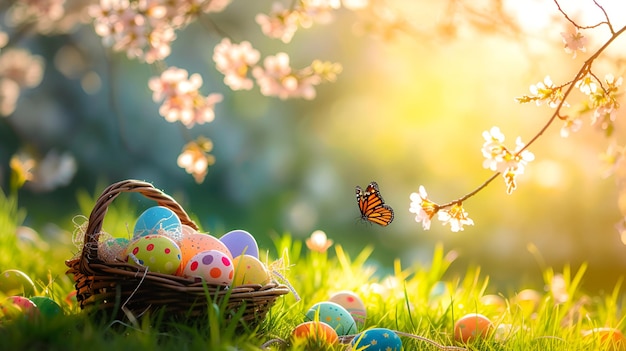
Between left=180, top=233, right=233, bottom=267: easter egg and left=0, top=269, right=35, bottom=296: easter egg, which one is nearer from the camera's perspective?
left=180, top=233, right=233, bottom=267: easter egg

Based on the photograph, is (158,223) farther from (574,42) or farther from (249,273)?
(574,42)

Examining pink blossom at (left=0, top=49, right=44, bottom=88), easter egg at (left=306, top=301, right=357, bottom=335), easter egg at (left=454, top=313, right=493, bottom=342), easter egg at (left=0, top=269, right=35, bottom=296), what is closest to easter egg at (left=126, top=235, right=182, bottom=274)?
easter egg at (left=306, top=301, right=357, bottom=335)

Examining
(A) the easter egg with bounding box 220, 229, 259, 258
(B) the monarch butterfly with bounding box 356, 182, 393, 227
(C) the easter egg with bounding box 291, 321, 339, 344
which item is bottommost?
(C) the easter egg with bounding box 291, 321, 339, 344

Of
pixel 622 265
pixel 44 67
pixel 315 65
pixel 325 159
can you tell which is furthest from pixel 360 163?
pixel 315 65

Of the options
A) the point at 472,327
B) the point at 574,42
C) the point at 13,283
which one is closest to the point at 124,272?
the point at 13,283

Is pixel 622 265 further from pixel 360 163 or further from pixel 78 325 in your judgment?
pixel 78 325

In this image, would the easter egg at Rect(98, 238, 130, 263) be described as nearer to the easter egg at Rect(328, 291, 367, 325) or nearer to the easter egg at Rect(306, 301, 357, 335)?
the easter egg at Rect(306, 301, 357, 335)

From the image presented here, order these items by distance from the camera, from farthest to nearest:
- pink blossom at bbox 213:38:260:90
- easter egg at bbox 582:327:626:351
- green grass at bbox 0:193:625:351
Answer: pink blossom at bbox 213:38:260:90 → easter egg at bbox 582:327:626:351 → green grass at bbox 0:193:625:351
